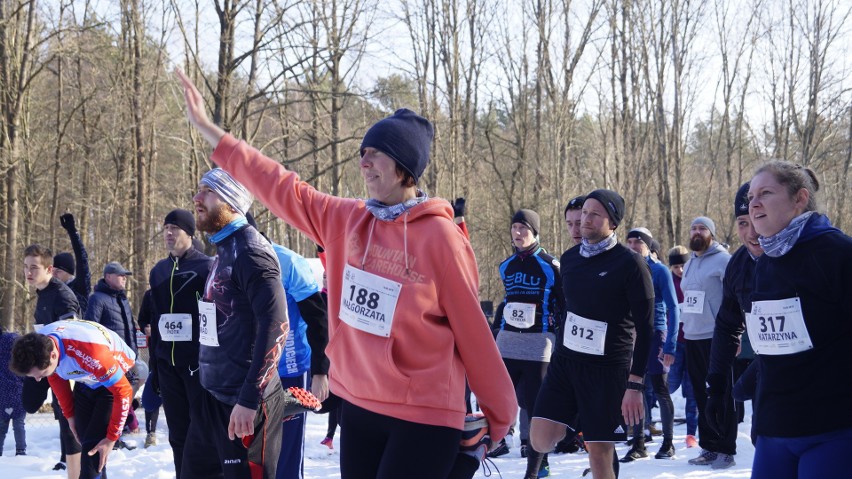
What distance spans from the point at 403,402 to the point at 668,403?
6.19m

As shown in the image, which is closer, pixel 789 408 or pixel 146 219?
pixel 789 408

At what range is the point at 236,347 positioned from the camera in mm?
4152

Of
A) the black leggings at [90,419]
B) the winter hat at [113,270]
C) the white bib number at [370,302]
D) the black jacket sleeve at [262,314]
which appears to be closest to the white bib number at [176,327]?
the black leggings at [90,419]

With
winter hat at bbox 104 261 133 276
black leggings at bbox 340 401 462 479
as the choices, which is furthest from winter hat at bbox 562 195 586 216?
winter hat at bbox 104 261 133 276

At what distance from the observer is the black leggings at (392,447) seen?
260 cm

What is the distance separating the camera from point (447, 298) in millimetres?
2664

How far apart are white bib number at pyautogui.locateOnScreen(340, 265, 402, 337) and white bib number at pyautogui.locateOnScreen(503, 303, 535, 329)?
15.5 feet

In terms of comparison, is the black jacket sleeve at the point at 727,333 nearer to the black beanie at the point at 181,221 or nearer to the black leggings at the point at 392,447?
the black leggings at the point at 392,447

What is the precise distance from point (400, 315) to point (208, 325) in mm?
1932

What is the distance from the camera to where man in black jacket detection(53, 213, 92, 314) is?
692 cm

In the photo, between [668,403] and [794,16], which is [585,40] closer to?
[794,16]

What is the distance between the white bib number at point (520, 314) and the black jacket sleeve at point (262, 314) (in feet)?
12.0

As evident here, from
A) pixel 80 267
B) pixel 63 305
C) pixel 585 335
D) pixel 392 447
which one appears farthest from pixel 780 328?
pixel 80 267

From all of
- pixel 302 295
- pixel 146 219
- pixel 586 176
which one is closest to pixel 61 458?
pixel 302 295
